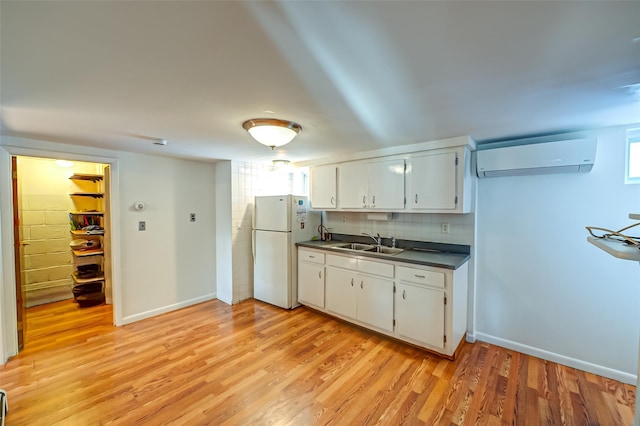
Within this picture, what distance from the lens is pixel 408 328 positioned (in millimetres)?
2678

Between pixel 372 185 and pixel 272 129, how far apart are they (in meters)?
1.59

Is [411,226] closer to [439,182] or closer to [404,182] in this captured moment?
[404,182]

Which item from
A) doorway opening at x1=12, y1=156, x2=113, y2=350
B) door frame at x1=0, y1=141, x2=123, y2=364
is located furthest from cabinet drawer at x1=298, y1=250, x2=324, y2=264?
door frame at x1=0, y1=141, x2=123, y2=364

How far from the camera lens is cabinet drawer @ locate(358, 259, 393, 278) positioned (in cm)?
281

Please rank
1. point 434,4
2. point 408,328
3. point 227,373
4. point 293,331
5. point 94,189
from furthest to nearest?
point 94,189 < point 293,331 < point 408,328 < point 227,373 < point 434,4

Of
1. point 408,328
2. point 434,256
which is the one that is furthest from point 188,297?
point 434,256

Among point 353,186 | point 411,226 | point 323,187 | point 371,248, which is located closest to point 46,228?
point 323,187

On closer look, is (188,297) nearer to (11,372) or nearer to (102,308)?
(102,308)

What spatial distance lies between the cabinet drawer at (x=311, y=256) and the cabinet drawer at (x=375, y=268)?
589 mm

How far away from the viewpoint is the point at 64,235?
4.12 m

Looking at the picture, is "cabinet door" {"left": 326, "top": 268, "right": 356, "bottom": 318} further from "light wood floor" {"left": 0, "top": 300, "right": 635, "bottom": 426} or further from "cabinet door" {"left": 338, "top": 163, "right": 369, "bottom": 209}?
"cabinet door" {"left": 338, "top": 163, "right": 369, "bottom": 209}

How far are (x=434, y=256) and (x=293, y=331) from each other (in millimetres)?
1762

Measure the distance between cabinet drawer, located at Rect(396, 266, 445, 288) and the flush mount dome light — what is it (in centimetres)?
171

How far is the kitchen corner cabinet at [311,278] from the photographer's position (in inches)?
135
